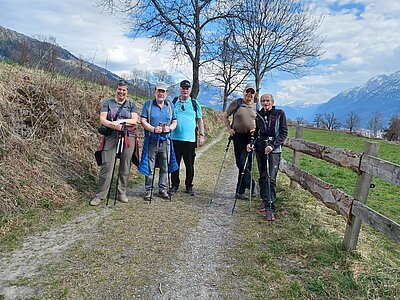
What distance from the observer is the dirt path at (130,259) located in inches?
121

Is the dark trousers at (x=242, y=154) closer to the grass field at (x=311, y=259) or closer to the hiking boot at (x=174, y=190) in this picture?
the grass field at (x=311, y=259)

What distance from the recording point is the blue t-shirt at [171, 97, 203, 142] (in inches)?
251

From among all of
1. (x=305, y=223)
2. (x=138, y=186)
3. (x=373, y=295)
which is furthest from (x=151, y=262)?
(x=138, y=186)

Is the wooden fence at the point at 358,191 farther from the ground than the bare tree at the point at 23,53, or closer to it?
closer to it

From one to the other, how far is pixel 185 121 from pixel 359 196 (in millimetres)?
3524

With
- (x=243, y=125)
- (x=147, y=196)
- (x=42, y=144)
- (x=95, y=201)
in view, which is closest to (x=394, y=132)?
(x=243, y=125)

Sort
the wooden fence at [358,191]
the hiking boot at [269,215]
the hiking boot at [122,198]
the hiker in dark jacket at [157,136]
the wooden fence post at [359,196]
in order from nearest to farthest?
the wooden fence at [358,191]
the wooden fence post at [359,196]
the hiking boot at [269,215]
the hiking boot at [122,198]
the hiker in dark jacket at [157,136]

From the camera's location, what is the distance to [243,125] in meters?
6.19

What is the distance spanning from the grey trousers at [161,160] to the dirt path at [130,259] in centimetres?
97

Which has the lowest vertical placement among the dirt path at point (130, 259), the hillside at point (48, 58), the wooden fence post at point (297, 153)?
the dirt path at point (130, 259)

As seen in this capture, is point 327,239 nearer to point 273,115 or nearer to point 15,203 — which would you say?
point 273,115

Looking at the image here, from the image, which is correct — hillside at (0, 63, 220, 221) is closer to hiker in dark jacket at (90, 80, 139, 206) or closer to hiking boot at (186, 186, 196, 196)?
hiker in dark jacket at (90, 80, 139, 206)

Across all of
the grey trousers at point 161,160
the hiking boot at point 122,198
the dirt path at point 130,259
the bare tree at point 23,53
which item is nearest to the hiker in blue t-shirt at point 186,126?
the grey trousers at point 161,160

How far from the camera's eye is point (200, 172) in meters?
9.26
